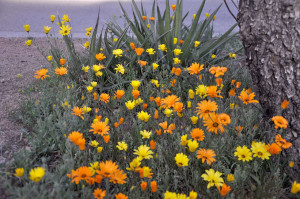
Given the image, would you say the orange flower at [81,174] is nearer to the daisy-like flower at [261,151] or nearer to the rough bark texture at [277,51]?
the daisy-like flower at [261,151]

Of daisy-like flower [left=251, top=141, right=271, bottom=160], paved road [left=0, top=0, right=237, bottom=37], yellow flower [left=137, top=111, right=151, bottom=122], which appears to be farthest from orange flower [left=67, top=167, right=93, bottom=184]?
paved road [left=0, top=0, right=237, bottom=37]

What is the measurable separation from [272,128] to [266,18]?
78 centimetres

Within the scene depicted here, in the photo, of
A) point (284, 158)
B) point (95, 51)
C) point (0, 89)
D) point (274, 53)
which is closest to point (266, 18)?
point (274, 53)

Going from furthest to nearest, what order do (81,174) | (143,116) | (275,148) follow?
(143,116) < (275,148) < (81,174)

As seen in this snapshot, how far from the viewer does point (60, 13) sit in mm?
7344

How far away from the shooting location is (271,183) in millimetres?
1965

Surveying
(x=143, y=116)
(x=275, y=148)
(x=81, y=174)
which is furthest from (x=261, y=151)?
(x=81, y=174)

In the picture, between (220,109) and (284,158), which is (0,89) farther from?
(284,158)

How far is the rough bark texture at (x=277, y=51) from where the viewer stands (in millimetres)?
2035

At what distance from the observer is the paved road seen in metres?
6.66

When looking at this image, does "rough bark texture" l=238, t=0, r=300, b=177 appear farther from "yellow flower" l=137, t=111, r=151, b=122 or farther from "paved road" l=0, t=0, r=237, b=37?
"paved road" l=0, t=0, r=237, b=37

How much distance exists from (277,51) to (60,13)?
6278 mm

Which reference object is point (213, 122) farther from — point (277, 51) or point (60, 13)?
point (60, 13)

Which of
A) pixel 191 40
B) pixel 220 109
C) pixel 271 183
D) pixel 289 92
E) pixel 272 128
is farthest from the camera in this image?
pixel 191 40
